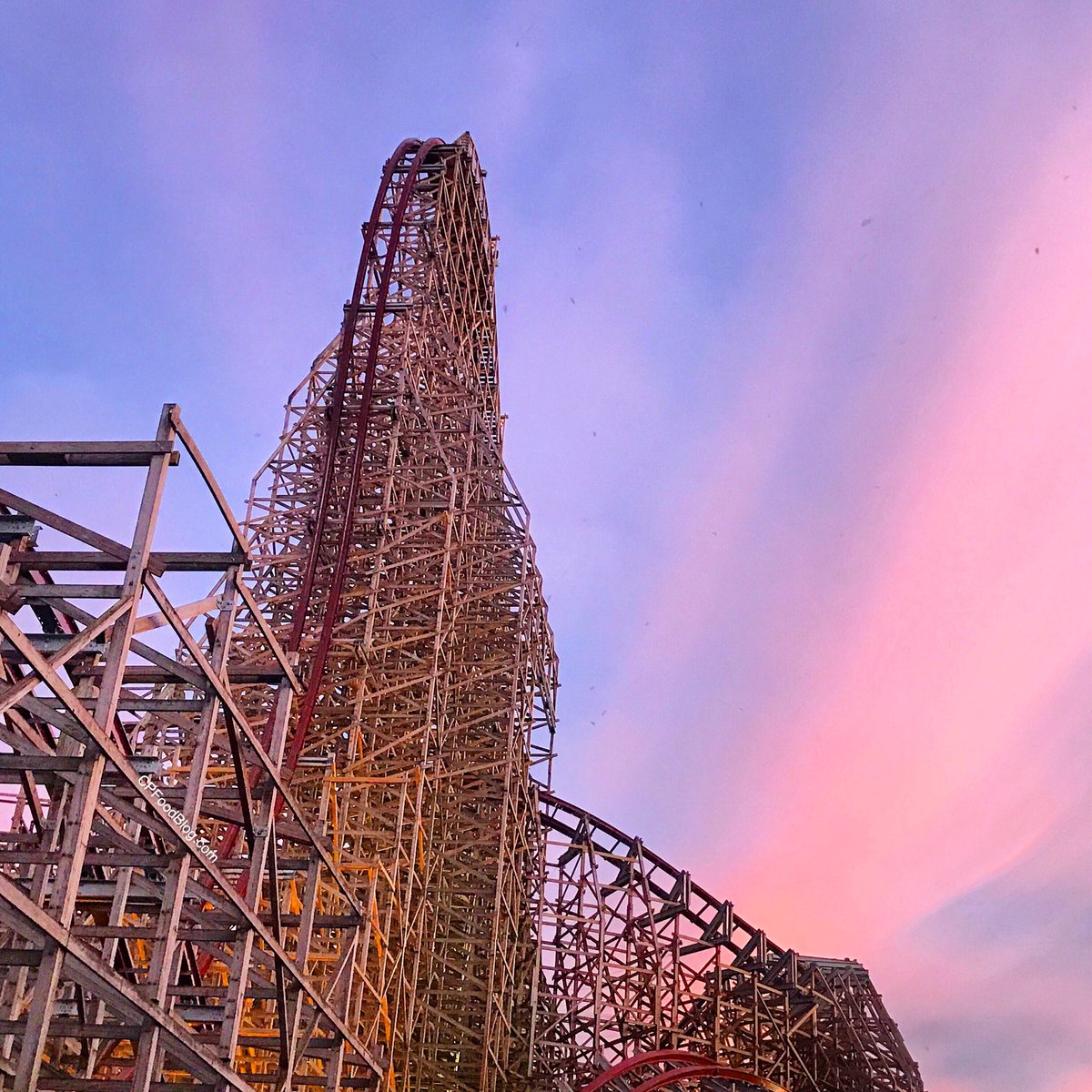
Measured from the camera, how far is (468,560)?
65.2ft

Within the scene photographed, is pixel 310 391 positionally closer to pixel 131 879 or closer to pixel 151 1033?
pixel 131 879

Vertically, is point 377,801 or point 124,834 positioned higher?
point 377,801

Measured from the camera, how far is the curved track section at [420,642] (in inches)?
611

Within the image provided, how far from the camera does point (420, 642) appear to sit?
703 inches

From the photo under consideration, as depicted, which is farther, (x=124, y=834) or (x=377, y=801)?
(x=377, y=801)

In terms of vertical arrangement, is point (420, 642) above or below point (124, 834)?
above

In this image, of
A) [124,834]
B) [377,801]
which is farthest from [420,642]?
[124,834]

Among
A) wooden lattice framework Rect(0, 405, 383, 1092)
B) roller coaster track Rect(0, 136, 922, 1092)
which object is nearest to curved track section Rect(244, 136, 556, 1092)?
roller coaster track Rect(0, 136, 922, 1092)

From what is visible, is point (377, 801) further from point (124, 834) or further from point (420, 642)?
point (124, 834)

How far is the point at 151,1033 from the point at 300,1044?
3261 mm

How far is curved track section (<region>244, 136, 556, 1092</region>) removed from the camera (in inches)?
611

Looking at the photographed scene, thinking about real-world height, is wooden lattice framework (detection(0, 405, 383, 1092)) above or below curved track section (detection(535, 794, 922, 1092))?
below

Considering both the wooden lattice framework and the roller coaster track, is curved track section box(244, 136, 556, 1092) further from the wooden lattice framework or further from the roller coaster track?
the wooden lattice framework

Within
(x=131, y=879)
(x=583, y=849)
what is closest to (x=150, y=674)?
(x=131, y=879)
